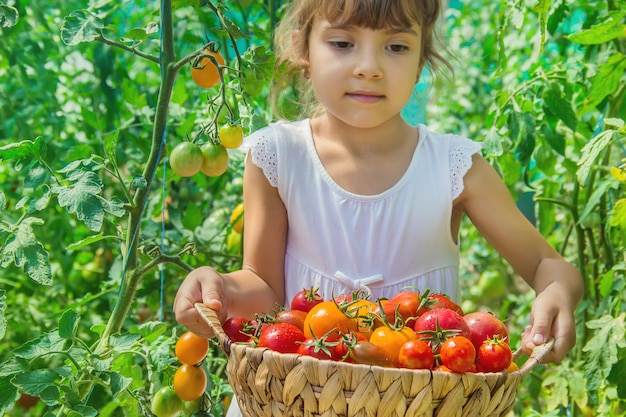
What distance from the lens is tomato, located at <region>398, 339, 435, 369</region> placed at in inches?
44.6

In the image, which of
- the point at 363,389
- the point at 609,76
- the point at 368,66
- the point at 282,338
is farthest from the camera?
the point at 609,76

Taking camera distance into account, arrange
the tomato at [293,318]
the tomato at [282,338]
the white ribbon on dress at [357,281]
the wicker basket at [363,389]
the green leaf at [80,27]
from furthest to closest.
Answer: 1. the white ribbon on dress at [357,281]
2. the green leaf at [80,27]
3. the tomato at [293,318]
4. the tomato at [282,338]
5. the wicker basket at [363,389]

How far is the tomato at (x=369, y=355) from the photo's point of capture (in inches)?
45.2

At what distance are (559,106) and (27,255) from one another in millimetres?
1103

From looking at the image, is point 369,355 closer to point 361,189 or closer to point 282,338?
point 282,338

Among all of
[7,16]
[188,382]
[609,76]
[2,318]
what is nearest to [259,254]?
[188,382]

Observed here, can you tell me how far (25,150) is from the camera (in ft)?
4.50

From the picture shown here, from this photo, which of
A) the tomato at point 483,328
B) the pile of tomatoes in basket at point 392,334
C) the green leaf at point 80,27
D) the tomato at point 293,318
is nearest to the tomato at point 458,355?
the pile of tomatoes in basket at point 392,334

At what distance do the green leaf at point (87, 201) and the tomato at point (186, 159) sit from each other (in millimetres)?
188

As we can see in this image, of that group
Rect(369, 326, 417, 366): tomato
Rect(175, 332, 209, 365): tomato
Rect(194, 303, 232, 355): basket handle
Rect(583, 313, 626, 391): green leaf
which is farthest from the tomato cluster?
Rect(583, 313, 626, 391): green leaf

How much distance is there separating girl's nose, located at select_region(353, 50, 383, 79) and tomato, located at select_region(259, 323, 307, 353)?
505 mm

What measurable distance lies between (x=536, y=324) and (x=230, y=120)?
0.61 meters

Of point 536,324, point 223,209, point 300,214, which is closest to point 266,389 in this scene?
point 536,324

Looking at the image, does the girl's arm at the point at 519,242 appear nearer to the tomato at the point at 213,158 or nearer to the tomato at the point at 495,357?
the tomato at the point at 495,357
